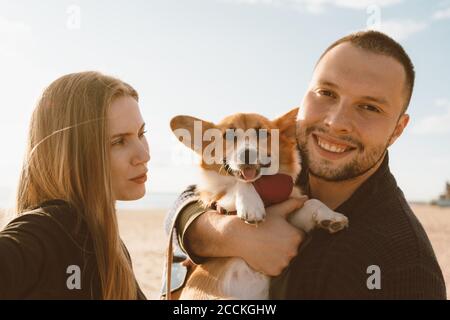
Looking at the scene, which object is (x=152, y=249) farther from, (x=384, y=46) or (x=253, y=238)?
(x=384, y=46)

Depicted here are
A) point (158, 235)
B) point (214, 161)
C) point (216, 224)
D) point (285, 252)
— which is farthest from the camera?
point (158, 235)

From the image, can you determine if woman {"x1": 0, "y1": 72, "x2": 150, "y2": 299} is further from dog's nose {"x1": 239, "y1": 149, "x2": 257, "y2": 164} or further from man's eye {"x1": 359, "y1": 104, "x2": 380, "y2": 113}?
man's eye {"x1": 359, "y1": 104, "x2": 380, "y2": 113}

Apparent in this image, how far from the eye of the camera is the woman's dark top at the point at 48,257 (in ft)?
5.87

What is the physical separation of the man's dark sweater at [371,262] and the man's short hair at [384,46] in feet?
3.12

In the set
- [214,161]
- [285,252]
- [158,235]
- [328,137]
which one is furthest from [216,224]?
[158,235]

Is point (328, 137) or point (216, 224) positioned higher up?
point (328, 137)

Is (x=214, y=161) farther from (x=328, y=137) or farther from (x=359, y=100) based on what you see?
(x=359, y=100)

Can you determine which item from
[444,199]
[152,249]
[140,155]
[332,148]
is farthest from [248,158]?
[444,199]

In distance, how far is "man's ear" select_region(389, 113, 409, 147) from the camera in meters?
3.33

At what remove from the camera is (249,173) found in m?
3.25
